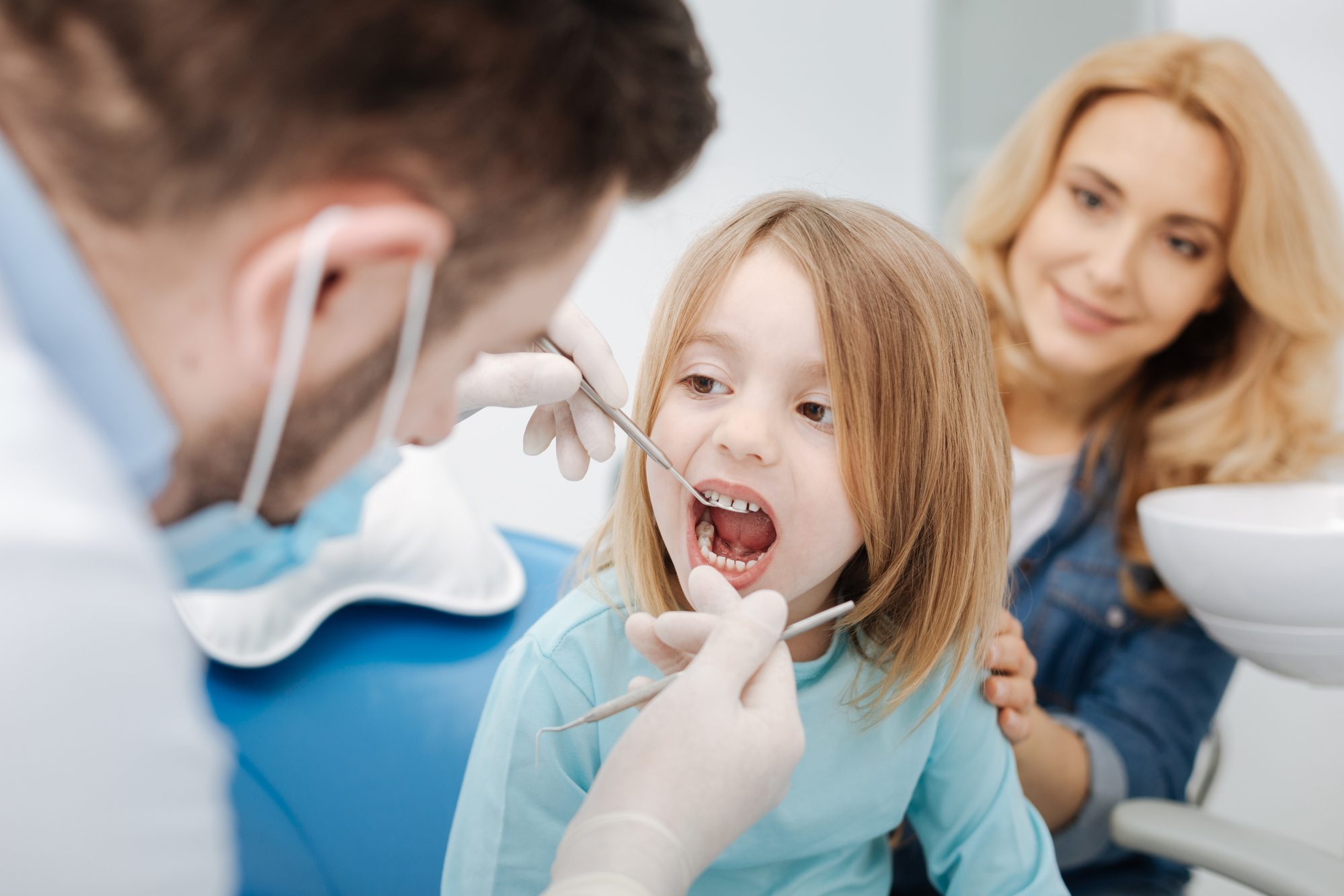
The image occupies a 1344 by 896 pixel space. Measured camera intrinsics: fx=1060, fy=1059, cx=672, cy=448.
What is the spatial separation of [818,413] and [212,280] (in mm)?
524

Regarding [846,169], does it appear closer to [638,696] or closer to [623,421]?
[623,421]

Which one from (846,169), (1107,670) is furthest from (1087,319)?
(846,169)

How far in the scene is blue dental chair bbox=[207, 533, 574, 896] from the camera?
1.01 metres

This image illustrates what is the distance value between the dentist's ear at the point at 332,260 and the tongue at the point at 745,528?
1.49 ft

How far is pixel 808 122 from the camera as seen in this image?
2953 mm

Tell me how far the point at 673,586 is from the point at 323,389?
0.50 metres

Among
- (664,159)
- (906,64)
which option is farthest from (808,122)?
(664,159)

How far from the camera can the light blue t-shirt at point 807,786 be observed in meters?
0.87

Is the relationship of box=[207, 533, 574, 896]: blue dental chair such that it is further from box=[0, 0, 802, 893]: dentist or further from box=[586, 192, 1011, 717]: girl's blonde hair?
box=[0, 0, 802, 893]: dentist

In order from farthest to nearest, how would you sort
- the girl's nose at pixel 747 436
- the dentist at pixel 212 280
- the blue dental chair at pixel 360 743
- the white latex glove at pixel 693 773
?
the blue dental chair at pixel 360 743 < the girl's nose at pixel 747 436 < the white latex glove at pixel 693 773 < the dentist at pixel 212 280

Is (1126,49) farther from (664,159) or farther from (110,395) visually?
(110,395)

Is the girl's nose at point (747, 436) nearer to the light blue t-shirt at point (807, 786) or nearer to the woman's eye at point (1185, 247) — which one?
the light blue t-shirt at point (807, 786)

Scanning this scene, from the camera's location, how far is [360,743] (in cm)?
105

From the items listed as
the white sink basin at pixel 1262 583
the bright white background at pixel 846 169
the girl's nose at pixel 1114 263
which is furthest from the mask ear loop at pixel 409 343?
the girl's nose at pixel 1114 263
